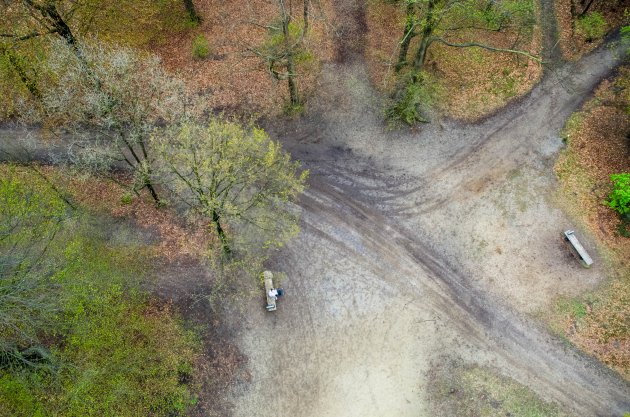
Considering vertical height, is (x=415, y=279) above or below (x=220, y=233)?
below

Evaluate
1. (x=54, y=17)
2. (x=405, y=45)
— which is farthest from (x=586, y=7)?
(x=54, y=17)

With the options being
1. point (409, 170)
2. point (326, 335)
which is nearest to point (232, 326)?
point (326, 335)

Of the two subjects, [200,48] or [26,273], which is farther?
[200,48]

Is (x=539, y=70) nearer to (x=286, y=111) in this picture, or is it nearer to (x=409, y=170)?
(x=409, y=170)

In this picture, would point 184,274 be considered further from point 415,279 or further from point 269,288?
point 415,279

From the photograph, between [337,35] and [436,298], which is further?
[337,35]

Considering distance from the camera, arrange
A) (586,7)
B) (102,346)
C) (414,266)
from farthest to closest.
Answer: (586,7) < (414,266) < (102,346)
